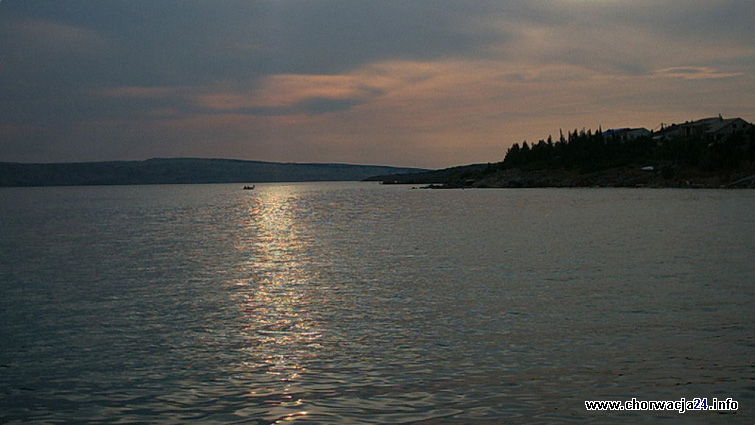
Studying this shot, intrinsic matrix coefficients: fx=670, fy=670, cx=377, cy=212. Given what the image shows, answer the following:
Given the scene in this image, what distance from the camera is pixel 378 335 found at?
55.6 feet

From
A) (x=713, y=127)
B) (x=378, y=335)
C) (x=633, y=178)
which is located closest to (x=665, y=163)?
(x=633, y=178)

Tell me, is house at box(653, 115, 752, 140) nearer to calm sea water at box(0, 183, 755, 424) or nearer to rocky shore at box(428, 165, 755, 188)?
rocky shore at box(428, 165, 755, 188)

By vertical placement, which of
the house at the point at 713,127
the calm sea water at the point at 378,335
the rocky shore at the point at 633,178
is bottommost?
the calm sea water at the point at 378,335

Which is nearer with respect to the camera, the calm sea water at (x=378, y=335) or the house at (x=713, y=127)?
the calm sea water at (x=378, y=335)

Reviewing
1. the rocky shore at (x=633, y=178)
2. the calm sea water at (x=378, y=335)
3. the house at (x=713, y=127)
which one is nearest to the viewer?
the calm sea water at (x=378, y=335)

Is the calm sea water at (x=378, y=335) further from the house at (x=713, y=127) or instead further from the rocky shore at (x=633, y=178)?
the house at (x=713, y=127)

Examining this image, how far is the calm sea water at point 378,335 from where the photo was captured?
11844mm

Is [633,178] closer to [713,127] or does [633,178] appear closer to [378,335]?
[713,127]

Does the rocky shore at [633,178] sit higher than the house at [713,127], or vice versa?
the house at [713,127]

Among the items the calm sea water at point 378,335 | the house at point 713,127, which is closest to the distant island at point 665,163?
the house at point 713,127

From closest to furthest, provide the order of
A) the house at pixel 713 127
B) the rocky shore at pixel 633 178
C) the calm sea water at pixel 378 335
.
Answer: the calm sea water at pixel 378 335
the rocky shore at pixel 633 178
the house at pixel 713 127

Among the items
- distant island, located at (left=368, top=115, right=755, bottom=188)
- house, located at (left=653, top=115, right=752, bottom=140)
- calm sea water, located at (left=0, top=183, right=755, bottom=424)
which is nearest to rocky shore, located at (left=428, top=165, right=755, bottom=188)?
distant island, located at (left=368, top=115, right=755, bottom=188)

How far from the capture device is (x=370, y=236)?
4853 cm

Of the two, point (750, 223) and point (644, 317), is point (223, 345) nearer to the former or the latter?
point (644, 317)
